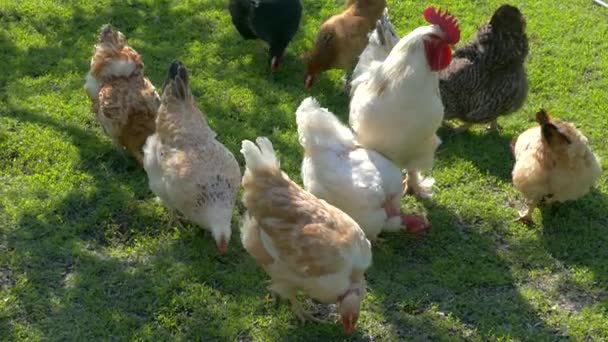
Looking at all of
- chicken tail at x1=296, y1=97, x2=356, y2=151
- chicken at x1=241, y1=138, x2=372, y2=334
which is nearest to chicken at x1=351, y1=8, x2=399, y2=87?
chicken tail at x1=296, y1=97, x2=356, y2=151

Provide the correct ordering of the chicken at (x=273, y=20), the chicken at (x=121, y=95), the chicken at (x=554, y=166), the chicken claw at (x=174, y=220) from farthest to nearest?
the chicken at (x=273, y=20) < the chicken at (x=121, y=95) < the chicken claw at (x=174, y=220) < the chicken at (x=554, y=166)

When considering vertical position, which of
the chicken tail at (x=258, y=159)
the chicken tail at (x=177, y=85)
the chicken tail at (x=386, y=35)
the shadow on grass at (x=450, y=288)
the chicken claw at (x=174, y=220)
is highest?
the chicken tail at (x=386, y=35)

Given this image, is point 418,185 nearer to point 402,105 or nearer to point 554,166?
point 402,105

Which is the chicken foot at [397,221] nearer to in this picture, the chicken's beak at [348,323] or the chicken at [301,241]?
the chicken at [301,241]

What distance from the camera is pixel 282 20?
7.83 metres

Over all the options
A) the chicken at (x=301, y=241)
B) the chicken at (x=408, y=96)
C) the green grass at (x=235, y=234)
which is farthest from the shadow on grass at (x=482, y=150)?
the chicken at (x=301, y=241)

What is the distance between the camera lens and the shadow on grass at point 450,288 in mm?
5078

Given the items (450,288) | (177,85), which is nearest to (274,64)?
(177,85)

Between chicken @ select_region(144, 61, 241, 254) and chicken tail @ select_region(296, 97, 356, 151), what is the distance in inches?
25.5

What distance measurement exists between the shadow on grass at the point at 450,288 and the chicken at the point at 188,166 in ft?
4.18

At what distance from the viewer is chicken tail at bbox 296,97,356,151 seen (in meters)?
5.48

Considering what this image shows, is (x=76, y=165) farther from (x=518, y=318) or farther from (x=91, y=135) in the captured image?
(x=518, y=318)

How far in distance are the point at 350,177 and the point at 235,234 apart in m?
1.13

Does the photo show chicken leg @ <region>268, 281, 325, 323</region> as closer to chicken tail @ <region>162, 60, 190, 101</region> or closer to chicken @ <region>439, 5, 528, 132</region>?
chicken tail @ <region>162, 60, 190, 101</region>
